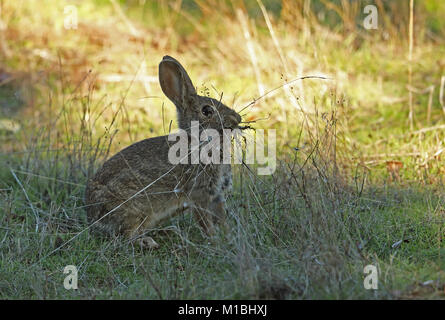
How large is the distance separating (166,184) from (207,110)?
1.90 feet

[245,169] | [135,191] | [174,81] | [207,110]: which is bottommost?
[135,191]

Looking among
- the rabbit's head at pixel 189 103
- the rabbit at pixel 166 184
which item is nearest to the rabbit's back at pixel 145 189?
the rabbit at pixel 166 184

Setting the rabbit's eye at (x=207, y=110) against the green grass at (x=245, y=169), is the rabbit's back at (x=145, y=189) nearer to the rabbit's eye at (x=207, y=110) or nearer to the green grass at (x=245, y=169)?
the green grass at (x=245, y=169)

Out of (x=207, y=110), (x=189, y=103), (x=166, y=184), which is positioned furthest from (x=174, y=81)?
(x=166, y=184)

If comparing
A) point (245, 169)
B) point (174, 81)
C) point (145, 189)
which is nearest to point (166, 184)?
point (145, 189)

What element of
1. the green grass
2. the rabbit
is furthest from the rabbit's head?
the green grass

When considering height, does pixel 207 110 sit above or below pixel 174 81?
below

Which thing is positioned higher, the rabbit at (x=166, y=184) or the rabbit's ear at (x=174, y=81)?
the rabbit's ear at (x=174, y=81)

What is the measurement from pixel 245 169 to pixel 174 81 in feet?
2.52

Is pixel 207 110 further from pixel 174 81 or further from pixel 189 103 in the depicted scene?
pixel 174 81

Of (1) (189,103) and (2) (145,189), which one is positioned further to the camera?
(1) (189,103)

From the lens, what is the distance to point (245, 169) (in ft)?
14.2

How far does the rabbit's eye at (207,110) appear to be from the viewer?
170 inches

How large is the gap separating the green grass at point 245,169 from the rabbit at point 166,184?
0.47 feet
